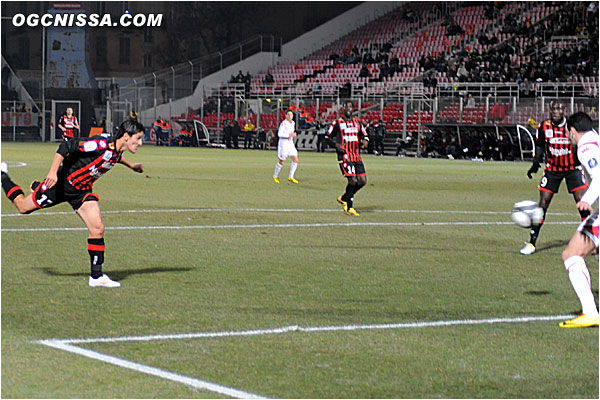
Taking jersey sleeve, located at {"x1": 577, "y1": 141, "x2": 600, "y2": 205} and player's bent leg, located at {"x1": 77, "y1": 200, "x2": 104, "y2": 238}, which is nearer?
jersey sleeve, located at {"x1": 577, "y1": 141, "x2": 600, "y2": 205}

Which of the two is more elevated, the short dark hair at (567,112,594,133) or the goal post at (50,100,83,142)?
the goal post at (50,100,83,142)

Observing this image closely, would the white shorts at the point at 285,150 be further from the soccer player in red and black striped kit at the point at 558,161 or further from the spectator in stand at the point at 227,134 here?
the spectator in stand at the point at 227,134

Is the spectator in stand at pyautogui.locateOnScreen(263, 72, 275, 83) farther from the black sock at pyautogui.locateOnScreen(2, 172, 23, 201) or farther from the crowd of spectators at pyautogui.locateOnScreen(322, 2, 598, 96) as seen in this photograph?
the black sock at pyautogui.locateOnScreen(2, 172, 23, 201)

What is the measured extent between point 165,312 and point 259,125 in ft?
159

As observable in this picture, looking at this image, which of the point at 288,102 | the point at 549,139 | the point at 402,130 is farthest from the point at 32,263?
the point at 288,102

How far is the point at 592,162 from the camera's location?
8195 mm

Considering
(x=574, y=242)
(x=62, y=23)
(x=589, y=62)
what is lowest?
(x=574, y=242)

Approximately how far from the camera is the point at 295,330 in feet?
25.5

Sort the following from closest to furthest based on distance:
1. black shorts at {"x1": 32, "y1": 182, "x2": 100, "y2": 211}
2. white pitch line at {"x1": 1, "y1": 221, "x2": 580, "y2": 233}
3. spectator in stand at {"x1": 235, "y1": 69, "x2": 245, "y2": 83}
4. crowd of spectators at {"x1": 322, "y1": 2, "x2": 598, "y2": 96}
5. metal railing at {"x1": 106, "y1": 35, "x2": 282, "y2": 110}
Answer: black shorts at {"x1": 32, "y1": 182, "x2": 100, "y2": 211}
white pitch line at {"x1": 1, "y1": 221, "x2": 580, "y2": 233}
crowd of spectators at {"x1": 322, "y1": 2, "x2": 598, "y2": 96}
spectator in stand at {"x1": 235, "y1": 69, "x2": 245, "y2": 83}
metal railing at {"x1": 106, "y1": 35, "x2": 282, "y2": 110}

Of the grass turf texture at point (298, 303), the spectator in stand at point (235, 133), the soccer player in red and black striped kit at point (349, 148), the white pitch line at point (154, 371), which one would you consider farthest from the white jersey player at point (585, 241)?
the spectator in stand at point (235, 133)

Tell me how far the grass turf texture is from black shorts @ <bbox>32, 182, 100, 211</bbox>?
0.80 metres

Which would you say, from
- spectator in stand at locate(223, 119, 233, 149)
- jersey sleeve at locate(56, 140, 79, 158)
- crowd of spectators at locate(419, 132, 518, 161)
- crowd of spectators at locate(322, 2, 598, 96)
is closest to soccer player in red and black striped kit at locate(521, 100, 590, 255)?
jersey sleeve at locate(56, 140, 79, 158)

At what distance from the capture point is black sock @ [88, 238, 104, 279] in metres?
9.85

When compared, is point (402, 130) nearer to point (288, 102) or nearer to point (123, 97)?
point (288, 102)
